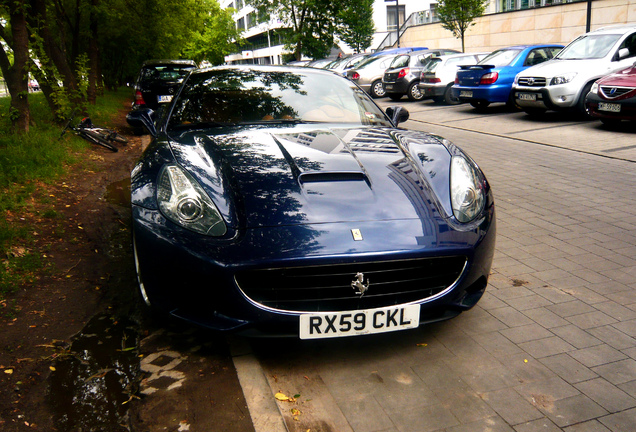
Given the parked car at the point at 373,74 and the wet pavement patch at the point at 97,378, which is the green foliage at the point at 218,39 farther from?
the wet pavement patch at the point at 97,378

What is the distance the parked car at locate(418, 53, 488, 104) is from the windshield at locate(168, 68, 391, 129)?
13.3 m

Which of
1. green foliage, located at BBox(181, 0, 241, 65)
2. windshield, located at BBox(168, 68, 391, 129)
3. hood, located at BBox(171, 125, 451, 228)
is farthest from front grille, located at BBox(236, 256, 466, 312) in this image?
green foliage, located at BBox(181, 0, 241, 65)

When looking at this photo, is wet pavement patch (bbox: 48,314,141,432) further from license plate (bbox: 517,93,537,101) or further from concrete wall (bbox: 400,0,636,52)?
concrete wall (bbox: 400,0,636,52)

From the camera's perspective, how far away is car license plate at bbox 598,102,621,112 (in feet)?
32.8

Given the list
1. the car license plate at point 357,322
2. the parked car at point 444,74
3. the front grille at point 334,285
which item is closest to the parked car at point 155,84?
the parked car at point 444,74

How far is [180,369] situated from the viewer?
2.90 meters

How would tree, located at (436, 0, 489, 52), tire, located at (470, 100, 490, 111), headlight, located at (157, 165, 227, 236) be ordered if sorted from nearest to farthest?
headlight, located at (157, 165, 227, 236), tire, located at (470, 100, 490, 111), tree, located at (436, 0, 489, 52)

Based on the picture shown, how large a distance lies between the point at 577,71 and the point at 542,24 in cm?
1998

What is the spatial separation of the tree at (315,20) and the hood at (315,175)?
38.2 meters

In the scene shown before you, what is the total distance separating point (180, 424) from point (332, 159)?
1.63 metres

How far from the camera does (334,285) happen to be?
2697 millimetres

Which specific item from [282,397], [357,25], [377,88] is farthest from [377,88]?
[357,25]

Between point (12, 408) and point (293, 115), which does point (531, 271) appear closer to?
point (293, 115)

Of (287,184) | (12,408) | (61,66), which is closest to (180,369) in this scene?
(12,408)
